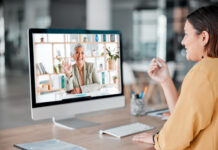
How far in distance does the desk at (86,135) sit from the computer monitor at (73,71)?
0.10 m

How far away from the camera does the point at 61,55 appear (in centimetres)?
174

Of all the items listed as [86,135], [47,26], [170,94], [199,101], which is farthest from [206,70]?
[47,26]

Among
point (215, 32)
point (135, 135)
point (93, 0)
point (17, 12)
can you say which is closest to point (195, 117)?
point (215, 32)

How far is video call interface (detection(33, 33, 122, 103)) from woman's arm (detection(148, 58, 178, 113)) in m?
0.26

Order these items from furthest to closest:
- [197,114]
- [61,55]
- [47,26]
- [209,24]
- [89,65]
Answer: [47,26], [89,65], [61,55], [209,24], [197,114]

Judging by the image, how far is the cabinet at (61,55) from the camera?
167cm

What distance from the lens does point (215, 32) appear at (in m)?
1.31

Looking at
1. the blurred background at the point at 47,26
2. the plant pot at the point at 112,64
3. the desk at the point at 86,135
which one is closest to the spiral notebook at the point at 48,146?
the desk at the point at 86,135

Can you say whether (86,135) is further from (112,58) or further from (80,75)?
(112,58)

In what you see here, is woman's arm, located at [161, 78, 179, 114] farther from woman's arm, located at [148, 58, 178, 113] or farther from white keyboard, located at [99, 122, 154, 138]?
white keyboard, located at [99, 122, 154, 138]

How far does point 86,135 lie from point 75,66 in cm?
40

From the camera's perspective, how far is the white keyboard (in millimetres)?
1620

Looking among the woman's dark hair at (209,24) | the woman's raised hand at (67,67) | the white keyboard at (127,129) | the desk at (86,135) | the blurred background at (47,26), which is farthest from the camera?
the blurred background at (47,26)

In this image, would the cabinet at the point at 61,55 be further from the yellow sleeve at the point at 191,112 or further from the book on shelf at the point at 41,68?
the yellow sleeve at the point at 191,112
